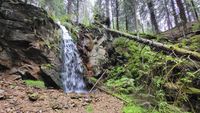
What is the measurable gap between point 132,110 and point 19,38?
6.63m

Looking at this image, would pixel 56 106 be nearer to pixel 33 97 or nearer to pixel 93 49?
pixel 33 97

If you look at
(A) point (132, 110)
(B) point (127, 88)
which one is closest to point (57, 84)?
(B) point (127, 88)

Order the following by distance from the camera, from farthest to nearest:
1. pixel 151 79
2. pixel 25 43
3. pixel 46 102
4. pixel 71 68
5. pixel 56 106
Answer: pixel 71 68 → pixel 25 43 → pixel 151 79 → pixel 46 102 → pixel 56 106

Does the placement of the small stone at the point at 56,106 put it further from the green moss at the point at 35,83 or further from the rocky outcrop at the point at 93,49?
the rocky outcrop at the point at 93,49

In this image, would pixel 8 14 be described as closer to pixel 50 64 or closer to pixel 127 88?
pixel 50 64

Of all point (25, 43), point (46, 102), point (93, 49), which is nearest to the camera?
point (46, 102)

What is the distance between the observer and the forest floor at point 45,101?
696 cm

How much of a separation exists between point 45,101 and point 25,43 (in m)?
4.31

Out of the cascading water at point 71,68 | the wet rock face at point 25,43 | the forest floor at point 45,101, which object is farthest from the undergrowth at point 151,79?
the wet rock face at point 25,43

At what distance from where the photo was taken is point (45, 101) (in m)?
7.72

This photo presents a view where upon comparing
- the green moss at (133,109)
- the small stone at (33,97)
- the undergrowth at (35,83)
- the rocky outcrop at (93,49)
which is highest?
the rocky outcrop at (93,49)

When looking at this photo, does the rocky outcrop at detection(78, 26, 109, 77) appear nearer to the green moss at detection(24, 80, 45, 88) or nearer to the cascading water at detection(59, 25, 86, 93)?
the cascading water at detection(59, 25, 86, 93)

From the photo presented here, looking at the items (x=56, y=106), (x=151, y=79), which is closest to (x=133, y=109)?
(x=151, y=79)

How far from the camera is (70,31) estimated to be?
13.9 metres
